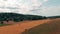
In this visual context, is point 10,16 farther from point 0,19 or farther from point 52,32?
point 52,32

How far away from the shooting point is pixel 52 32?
17438 mm

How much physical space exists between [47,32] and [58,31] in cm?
149

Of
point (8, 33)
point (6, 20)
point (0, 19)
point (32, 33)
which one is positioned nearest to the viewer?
point (32, 33)

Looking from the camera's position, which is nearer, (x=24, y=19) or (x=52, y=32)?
(x=52, y=32)

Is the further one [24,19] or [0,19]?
[24,19]

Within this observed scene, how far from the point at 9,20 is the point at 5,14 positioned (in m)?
1.88

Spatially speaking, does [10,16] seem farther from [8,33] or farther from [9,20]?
[8,33]

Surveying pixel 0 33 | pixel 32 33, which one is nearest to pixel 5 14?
pixel 0 33

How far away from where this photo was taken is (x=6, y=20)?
2931 centimetres

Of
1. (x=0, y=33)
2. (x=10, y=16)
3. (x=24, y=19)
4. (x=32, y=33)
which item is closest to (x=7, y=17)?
(x=10, y=16)

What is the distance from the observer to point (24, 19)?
100.0ft

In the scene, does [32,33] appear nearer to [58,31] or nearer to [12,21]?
[58,31]

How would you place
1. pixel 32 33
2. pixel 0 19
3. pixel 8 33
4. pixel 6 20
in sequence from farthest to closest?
pixel 6 20
pixel 0 19
pixel 8 33
pixel 32 33

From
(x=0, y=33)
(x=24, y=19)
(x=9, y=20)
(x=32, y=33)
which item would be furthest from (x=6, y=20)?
(x=32, y=33)
